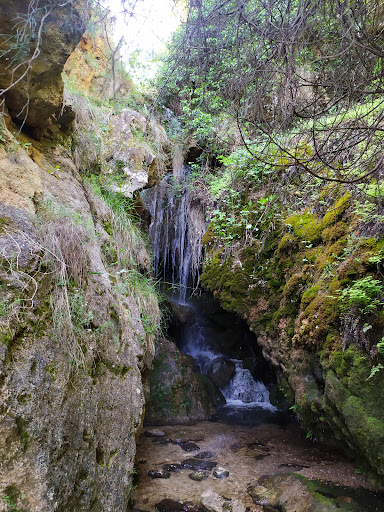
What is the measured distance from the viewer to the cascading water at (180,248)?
8.38m

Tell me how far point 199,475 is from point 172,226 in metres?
6.05

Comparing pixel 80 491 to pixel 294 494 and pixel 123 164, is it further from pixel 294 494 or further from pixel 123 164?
pixel 123 164

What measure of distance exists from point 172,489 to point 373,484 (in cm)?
214

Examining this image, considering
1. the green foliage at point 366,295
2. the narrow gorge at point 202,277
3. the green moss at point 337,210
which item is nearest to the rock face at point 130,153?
the narrow gorge at point 202,277

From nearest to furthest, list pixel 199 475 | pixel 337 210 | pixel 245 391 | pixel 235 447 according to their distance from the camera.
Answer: pixel 199 475
pixel 337 210
pixel 235 447
pixel 245 391

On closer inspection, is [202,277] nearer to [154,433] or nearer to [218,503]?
[154,433]

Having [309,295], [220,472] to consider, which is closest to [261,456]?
[220,472]

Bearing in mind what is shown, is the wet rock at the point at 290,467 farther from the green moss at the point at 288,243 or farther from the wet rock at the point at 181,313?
the wet rock at the point at 181,313

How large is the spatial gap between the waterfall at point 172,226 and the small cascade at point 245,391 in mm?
2528

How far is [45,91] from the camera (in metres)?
3.47

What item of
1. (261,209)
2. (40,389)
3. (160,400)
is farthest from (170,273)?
(40,389)

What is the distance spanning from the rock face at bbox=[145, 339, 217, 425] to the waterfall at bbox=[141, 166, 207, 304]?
2.05 meters

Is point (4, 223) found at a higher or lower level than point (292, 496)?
higher

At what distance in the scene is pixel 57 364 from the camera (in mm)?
2254
